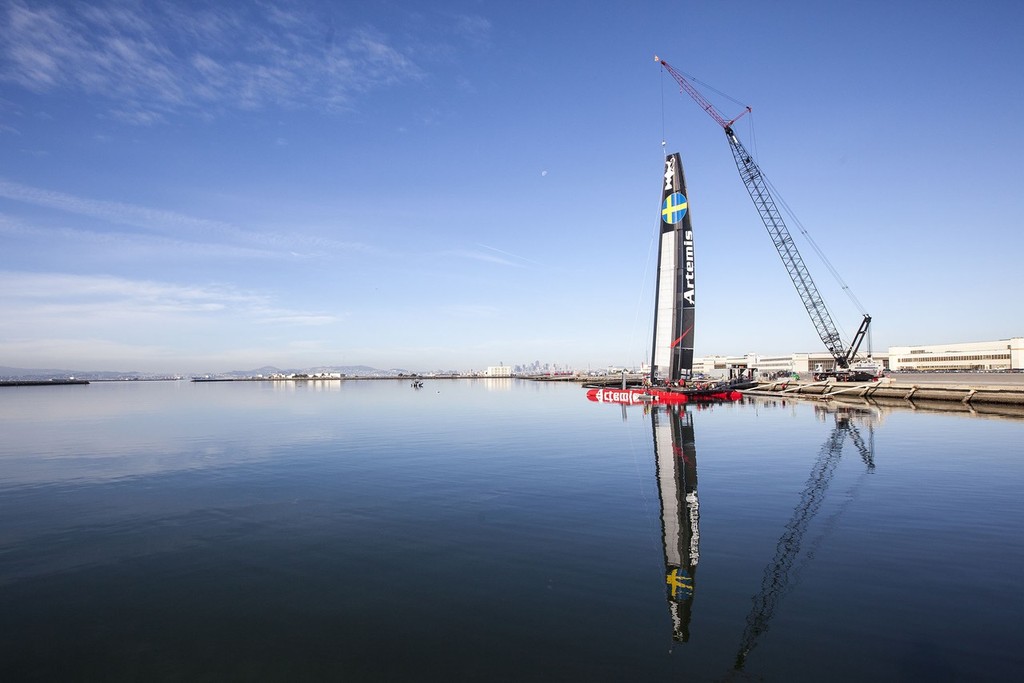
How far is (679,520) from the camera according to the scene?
18500mm

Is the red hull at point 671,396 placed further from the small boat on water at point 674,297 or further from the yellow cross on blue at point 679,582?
the yellow cross on blue at point 679,582

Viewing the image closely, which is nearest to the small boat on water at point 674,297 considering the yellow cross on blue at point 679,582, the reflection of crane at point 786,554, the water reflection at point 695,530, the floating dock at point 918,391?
the floating dock at point 918,391

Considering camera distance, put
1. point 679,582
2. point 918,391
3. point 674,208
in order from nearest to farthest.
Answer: point 679,582 → point 918,391 → point 674,208

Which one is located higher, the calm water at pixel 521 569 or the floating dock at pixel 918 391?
the floating dock at pixel 918 391

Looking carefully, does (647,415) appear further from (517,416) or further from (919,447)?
(919,447)

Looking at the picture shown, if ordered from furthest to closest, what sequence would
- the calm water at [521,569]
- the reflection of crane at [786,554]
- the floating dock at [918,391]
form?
the floating dock at [918,391] → the reflection of crane at [786,554] → the calm water at [521,569]

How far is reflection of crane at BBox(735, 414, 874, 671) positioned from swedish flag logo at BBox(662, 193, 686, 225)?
5254 cm

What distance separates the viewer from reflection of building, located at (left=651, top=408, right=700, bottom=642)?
39.1ft

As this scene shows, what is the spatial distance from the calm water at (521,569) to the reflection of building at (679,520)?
0.10 metres

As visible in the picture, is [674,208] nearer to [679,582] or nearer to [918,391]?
[918,391]

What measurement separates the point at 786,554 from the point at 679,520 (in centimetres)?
403

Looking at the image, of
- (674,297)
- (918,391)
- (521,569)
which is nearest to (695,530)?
(521,569)

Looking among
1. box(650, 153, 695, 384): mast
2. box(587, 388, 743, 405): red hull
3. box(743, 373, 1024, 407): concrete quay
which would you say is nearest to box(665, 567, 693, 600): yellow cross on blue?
box(587, 388, 743, 405): red hull

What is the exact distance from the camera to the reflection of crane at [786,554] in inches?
420
